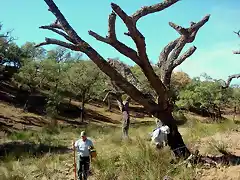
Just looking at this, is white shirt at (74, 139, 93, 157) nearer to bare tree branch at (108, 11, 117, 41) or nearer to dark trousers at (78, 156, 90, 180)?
dark trousers at (78, 156, 90, 180)

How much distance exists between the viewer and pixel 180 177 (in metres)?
7.98

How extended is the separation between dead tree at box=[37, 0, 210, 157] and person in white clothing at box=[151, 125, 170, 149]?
222 millimetres

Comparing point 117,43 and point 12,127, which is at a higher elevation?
point 117,43

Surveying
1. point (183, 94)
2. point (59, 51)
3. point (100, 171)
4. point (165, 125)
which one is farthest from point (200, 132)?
point (59, 51)

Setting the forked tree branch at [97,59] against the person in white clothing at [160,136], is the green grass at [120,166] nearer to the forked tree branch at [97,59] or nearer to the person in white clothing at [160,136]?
the person in white clothing at [160,136]

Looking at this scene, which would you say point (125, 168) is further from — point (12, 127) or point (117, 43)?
point (12, 127)

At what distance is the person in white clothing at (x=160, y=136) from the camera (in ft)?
33.0

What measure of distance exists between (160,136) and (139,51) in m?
2.34

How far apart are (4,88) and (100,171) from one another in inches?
2009

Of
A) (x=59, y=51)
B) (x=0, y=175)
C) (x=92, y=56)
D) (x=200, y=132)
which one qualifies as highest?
(x=59, y=51)

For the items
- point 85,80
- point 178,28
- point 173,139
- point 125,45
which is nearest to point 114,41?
point 125,45

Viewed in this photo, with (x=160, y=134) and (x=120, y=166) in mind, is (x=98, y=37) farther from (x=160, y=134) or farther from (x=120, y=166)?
(x=120, y=166)

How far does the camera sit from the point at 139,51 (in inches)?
383

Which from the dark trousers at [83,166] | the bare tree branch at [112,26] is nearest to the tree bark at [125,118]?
the dark trousers at [83,166]
